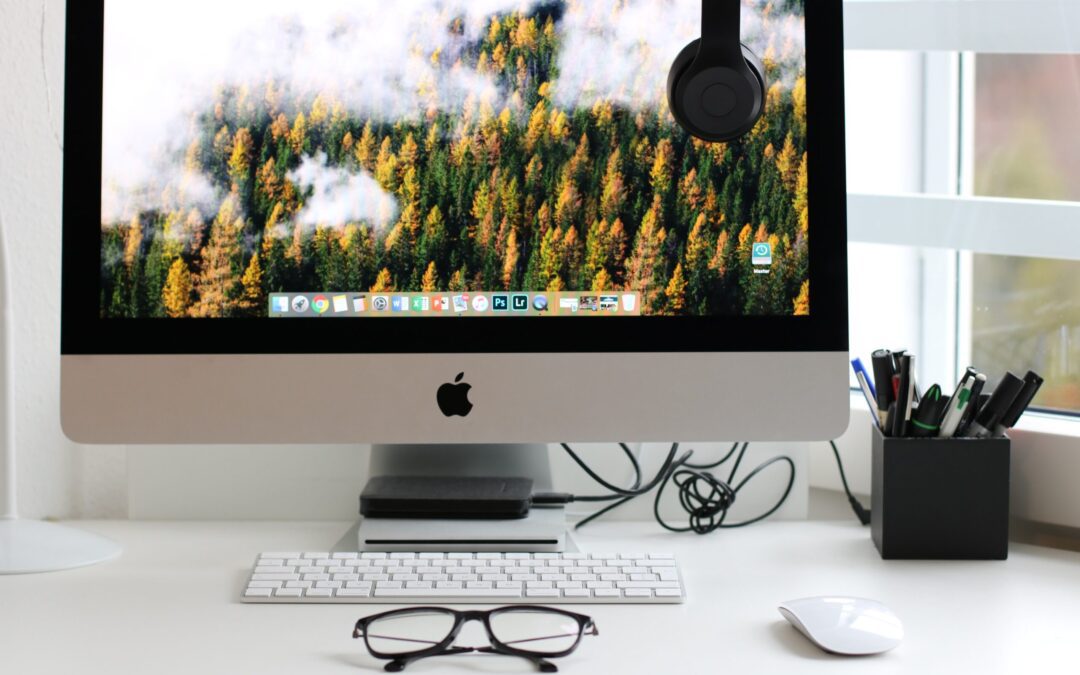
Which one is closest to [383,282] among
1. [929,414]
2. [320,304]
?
[320,304]

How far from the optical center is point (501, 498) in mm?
1031

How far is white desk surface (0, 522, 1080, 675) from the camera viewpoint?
29.9 inches

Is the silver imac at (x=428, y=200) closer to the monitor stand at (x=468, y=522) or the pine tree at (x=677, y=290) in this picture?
the pine tree at (x=677, y=290)

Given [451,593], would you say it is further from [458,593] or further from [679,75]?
[679,75]

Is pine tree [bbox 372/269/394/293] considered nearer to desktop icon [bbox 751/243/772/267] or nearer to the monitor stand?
the monitor stand

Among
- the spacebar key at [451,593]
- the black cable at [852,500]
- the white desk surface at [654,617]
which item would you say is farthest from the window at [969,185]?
the spacebar key at [451,593]

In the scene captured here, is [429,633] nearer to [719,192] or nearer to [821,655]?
[821,655]

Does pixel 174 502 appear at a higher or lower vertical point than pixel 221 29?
lower

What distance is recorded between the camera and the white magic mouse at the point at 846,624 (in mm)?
766

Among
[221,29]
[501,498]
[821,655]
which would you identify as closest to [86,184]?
[221,29]

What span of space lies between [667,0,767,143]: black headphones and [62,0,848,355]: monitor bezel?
63mm

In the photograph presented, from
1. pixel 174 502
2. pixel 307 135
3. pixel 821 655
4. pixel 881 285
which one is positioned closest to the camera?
pixel 821 655

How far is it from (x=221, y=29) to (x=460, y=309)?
1.09 feet

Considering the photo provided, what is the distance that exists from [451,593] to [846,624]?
0.31m
